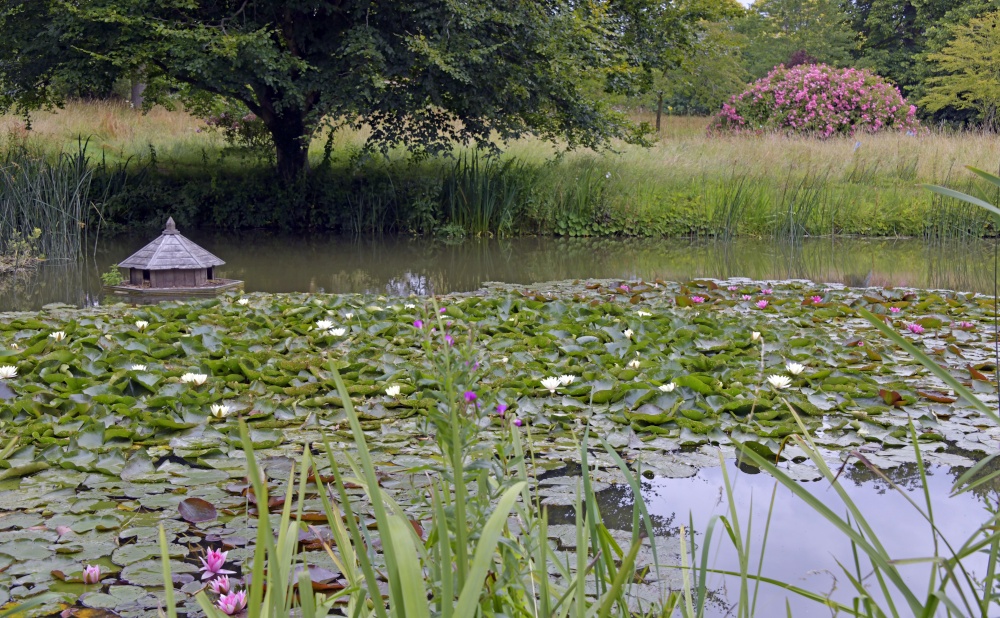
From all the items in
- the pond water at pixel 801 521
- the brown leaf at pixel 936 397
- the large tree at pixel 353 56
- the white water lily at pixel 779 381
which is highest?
the large tree at pixel 353 56

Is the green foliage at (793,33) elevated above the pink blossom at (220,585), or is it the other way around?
the green foliage at (793,33)

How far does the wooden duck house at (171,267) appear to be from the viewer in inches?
213

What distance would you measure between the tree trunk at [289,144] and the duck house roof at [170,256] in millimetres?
5442

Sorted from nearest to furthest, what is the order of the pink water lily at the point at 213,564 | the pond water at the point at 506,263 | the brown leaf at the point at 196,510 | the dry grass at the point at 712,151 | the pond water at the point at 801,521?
1. the pink water lily at the point at 213,564
2. the pond water at the point at 801,521
3. the brown leaf at the point at 196,510
4. the pond water at the point at 506,263
5. the dry grass at the point at 712,151

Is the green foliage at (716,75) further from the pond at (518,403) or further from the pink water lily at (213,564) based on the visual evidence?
the pink water lily at (213,564)

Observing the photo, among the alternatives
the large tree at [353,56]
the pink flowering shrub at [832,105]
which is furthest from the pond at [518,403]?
the pink flowering shrub at [832,105]

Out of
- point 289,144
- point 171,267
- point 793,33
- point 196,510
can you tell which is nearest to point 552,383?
point 196,510

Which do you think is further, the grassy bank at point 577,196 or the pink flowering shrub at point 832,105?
the pink flowering shrub at point 832,105

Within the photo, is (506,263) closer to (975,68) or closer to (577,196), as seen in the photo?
(577,196)

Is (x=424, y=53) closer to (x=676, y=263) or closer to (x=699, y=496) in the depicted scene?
(x=676, y=263)

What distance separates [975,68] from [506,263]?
62.1 ft

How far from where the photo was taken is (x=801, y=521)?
7.73 ft

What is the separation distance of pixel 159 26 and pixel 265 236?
9.24 ft

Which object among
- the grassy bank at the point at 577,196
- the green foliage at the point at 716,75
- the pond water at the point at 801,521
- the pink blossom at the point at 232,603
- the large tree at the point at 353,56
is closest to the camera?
the pink blossom at the point at 232,603
